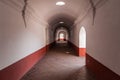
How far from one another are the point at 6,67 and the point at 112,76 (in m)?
2.55

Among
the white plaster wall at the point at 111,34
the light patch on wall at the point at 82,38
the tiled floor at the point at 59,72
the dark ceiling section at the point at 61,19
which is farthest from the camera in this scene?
the dark ceiling section at the point at 61,19

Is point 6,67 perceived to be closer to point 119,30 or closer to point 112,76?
point 112,76

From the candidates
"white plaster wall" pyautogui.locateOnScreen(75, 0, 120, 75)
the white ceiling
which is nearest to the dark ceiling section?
the white ceiling

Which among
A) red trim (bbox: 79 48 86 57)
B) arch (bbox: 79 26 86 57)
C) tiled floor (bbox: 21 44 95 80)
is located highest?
arch (bbox: 79 26 86 57)

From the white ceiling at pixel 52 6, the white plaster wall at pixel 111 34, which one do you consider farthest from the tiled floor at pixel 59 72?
the white ceiling at pixel 52 6

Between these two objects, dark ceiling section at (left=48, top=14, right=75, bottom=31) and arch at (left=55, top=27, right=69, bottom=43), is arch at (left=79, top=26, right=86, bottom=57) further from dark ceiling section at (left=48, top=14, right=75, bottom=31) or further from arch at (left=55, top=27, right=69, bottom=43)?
arch at (left=55, top=27, right=69, bottom=43)

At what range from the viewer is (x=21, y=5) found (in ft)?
17.0

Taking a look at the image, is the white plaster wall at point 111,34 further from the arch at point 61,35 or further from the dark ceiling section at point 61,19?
the arch at point 61,35

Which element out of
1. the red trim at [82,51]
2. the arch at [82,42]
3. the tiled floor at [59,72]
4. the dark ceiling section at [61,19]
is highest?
the dark ceiling section at [61,19]

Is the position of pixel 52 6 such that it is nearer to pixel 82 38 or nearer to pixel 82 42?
pixel 82 38

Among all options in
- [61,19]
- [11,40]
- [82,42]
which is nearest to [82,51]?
[82,42]

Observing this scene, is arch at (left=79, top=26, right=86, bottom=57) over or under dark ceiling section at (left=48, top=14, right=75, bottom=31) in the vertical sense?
under

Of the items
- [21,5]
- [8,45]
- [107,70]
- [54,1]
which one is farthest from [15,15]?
[107,70]

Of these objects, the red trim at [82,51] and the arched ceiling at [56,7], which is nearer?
the arched ceiling at [56,7]
